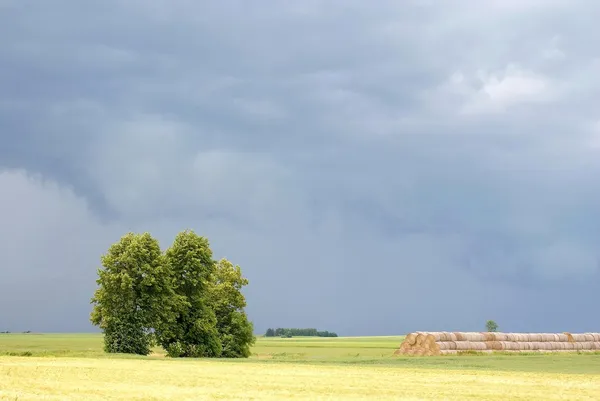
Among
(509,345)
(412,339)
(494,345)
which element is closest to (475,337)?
(494,345)

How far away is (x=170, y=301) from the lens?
6431 centimetres

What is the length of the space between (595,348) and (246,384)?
6317 cm

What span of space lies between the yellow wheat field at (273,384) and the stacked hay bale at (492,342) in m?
27.2

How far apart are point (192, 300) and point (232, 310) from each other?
679 cm

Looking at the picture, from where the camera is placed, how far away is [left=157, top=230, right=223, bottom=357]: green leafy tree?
66.6m

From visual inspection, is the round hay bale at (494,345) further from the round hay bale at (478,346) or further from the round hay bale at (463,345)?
the round hay bale at (463,345)

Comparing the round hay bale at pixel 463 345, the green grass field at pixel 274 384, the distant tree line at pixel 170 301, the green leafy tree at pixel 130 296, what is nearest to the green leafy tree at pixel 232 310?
the distant tree line at pixel 170 301

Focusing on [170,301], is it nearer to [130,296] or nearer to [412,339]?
[130,296]

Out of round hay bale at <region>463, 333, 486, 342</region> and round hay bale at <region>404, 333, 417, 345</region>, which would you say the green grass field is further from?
round hay bale at <region>463, 333, 486, 342</region>

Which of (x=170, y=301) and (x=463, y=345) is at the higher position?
(x=170, y=301)

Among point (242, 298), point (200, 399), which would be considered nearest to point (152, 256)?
→ point (242, 298)

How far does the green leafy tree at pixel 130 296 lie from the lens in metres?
62.1

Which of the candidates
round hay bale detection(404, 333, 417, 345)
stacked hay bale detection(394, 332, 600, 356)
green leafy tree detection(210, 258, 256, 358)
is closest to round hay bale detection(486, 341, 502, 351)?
stacked hay bale detection(394, 332, 600, 356)

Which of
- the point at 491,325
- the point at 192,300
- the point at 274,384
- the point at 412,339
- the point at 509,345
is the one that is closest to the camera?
the point at 274,384
